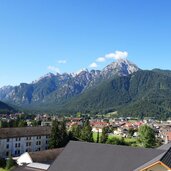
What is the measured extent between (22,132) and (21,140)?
2.27 meters

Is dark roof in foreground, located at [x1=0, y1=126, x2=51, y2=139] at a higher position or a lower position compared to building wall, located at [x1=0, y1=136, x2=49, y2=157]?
higher

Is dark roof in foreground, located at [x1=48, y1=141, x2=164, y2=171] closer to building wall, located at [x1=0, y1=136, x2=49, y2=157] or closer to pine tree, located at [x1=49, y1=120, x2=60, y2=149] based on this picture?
pine tree, located at [x1=49, y1=120, x2=60, y2=149]

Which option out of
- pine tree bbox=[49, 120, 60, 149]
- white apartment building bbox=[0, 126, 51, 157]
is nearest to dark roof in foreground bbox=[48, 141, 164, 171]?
pine tree bbox=[49, 120, 60, 149]

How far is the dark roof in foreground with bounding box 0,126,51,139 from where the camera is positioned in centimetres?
7469

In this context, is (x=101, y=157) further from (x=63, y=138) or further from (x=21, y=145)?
(x=21, y=145)

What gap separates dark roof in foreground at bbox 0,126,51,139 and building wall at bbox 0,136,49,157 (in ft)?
2.96

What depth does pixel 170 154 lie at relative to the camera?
2091cm

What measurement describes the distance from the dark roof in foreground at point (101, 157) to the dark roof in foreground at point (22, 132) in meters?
49.2

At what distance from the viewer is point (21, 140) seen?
77125mm

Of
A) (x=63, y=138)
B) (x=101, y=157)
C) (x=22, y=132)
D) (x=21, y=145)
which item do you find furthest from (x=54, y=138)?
(x=101, y=157)

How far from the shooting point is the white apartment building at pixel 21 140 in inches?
2896

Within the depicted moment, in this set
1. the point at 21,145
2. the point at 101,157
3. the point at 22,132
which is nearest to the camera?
the point at 101,157

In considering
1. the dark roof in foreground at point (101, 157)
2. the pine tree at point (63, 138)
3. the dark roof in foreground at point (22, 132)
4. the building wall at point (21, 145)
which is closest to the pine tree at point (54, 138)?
the pine tree at point (63, 138)

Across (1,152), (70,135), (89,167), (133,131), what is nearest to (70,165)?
(89,167)
